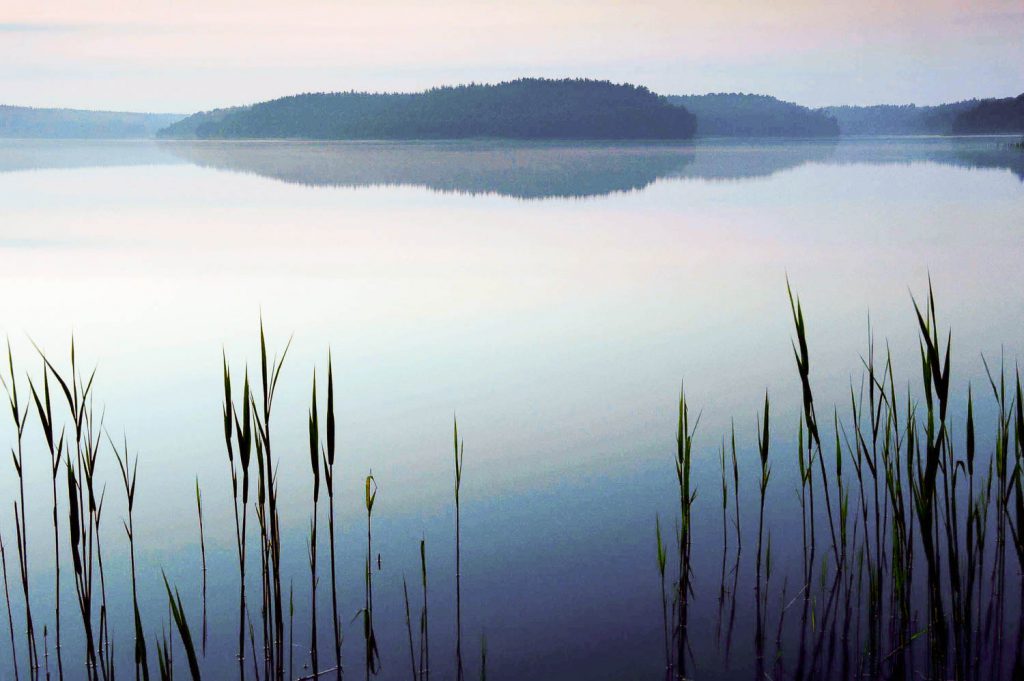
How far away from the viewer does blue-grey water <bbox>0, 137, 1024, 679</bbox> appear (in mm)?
2623

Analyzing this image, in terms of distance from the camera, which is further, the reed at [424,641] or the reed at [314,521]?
the reed at [424,641]

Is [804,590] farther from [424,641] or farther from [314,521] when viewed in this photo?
[314,521]

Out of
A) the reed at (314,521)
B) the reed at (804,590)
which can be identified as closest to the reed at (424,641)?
the reed at (804,590)

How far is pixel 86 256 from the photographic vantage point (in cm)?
877

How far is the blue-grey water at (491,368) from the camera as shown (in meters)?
2.62

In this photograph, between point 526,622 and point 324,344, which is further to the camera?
point 324,344

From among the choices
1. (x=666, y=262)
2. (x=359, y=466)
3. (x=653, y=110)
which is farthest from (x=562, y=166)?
(x=653, y=110)

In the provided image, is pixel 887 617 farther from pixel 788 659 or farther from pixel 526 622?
pixel 526 622

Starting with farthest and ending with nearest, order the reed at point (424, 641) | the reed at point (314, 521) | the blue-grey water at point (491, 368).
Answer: the blue-grey water at point (491, 368) → the reed at point (424, 641) → the reed at point (314, 521)

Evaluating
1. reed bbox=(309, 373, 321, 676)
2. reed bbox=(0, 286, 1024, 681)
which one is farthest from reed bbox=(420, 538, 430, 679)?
reed bbox=(309, 373, 321, 676)

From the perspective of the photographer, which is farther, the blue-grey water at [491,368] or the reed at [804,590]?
the blue-grey water at [491,368]

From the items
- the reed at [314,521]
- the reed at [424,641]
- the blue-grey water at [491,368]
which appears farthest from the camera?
the blue-grey water at [491,368]

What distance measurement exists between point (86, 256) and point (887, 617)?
760 cm

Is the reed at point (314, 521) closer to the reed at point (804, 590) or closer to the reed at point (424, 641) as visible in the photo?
the reed at point (804, 590)
